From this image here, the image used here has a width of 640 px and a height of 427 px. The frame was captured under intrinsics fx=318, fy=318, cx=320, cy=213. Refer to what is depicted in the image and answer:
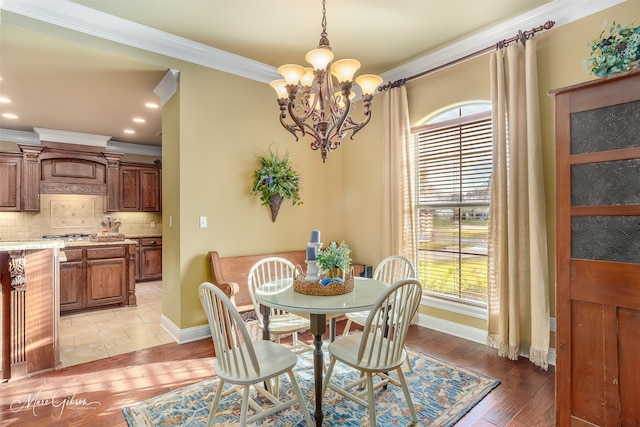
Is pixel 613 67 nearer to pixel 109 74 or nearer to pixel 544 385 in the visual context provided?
pixel 544 385

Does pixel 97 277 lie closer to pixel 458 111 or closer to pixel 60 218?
pixel 60 218

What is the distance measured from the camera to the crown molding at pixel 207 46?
2543 mm

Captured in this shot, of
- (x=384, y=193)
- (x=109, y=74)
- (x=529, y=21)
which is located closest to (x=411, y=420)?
(x=384, y=193)

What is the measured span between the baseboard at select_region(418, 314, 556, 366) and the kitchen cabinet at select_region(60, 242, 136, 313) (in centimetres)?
413

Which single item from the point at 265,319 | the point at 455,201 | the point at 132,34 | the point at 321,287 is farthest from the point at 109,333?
the point at 455,201

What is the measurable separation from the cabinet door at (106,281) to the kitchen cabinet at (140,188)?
2230mm

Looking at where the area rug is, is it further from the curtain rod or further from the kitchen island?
the curtain rod

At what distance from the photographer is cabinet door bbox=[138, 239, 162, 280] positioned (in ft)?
21.5

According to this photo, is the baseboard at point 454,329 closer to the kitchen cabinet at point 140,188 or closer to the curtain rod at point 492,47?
the curtain rod at point 492,47

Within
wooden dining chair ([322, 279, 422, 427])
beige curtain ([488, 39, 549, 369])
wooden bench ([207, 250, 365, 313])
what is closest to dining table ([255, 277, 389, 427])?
wooden dining chair ([322, 279, 422, 427])

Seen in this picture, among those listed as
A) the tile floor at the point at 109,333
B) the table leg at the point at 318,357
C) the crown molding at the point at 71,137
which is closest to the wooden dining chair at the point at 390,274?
the table leg at the point at 318,357

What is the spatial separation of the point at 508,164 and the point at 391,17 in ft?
5.46

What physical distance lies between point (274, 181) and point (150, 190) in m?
4.30

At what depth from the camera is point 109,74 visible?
3375mm
